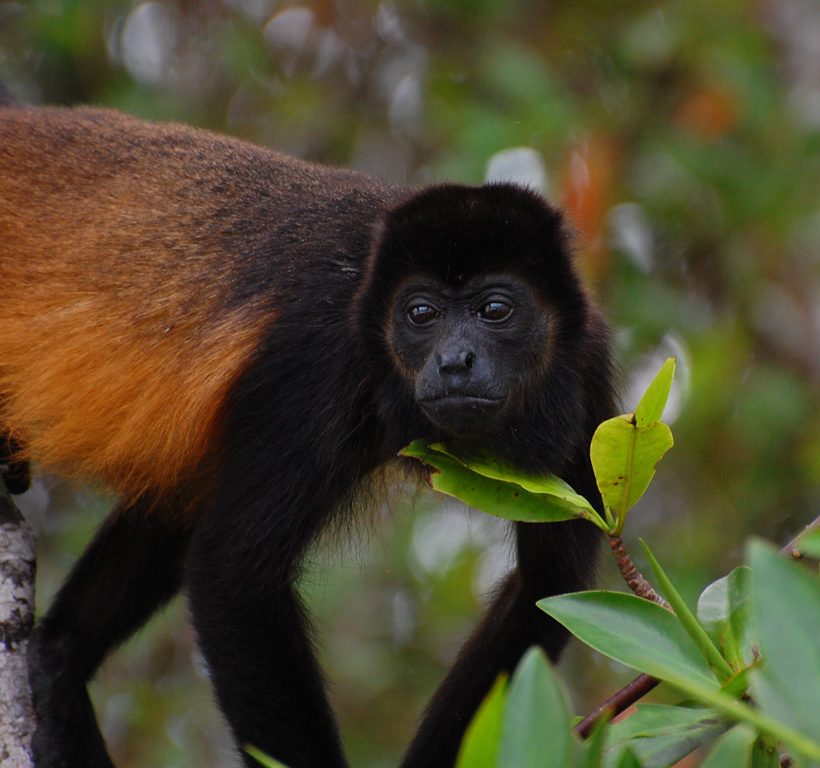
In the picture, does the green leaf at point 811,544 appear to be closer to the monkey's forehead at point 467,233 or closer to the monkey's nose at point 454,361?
the monkey's nose at point 454,361

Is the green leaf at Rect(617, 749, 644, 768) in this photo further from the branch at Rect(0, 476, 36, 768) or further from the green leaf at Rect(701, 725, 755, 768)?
the branch at Rect(0, 476, 36, 768)

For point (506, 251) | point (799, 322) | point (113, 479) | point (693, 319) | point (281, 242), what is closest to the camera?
point (506, 251)

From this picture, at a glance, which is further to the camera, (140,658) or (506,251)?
(140,658)

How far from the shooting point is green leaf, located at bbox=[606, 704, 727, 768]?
6.46 feet

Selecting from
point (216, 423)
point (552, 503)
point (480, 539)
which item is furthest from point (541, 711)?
point (480, 539)

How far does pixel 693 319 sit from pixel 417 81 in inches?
93.3

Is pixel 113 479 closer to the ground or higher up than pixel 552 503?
closer to the ground

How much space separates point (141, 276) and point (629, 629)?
2606 mm

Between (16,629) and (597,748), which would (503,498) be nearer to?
(597,748)

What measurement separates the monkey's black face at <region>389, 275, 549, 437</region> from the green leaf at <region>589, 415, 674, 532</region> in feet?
3.58

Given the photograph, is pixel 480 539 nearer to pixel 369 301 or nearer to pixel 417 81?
pixel 417 81

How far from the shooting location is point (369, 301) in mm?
3803

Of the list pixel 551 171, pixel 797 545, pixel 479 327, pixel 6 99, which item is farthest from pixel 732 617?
pixel 551 171

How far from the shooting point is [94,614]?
4.61 metres
